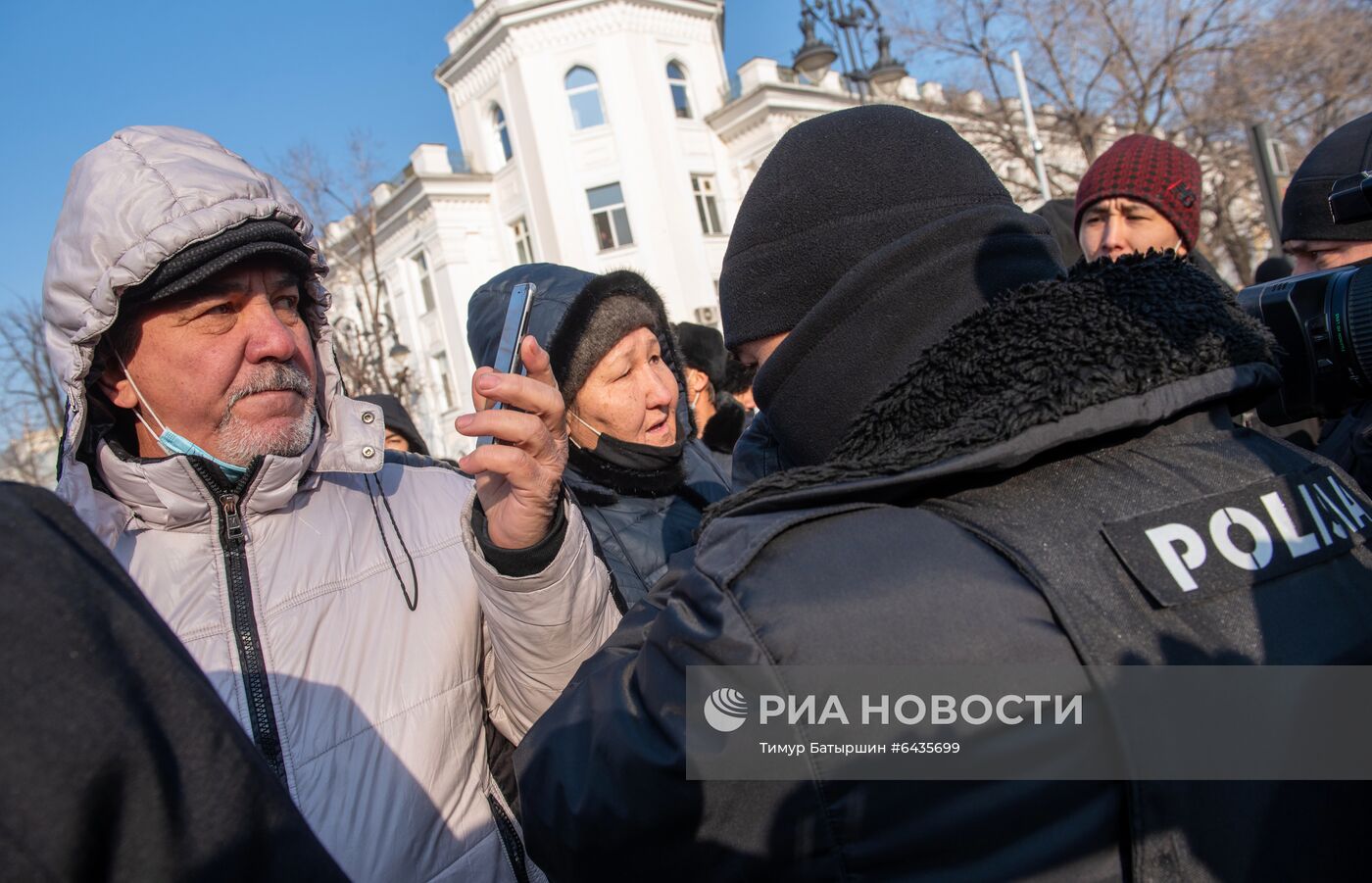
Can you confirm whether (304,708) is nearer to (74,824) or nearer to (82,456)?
(82,456)

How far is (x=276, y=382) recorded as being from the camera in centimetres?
198

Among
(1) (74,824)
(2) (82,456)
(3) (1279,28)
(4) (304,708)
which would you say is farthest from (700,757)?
(3) (1279,28)

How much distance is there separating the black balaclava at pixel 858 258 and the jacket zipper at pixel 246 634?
1.05 metres

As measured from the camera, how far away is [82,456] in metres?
1.84

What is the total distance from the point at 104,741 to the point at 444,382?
2831 cm

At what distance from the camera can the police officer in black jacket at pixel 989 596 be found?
1.00 m

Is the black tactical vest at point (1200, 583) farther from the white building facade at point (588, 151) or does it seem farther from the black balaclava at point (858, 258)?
the white building facade at point (588, 151)

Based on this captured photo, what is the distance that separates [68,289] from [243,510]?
538mm

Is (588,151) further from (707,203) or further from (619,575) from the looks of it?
(619,575)

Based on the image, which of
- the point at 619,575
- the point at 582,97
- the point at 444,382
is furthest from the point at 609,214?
the point at 619,575

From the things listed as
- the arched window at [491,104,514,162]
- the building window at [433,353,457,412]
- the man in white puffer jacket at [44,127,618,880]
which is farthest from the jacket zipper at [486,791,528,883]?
the building window at [433,353,457,412]

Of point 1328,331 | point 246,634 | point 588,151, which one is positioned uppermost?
point 588,151

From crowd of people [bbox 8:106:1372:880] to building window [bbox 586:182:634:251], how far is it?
906 inches

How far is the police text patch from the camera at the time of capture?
1.02 m
